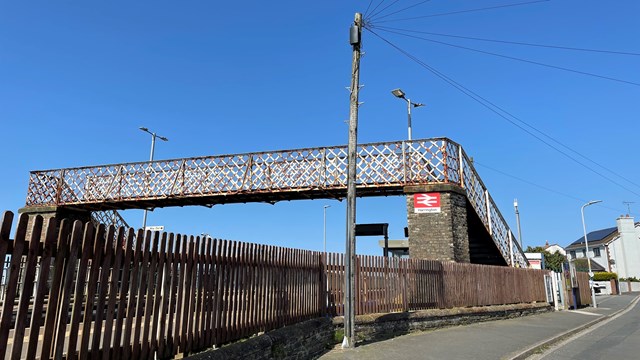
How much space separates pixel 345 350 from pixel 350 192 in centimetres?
329

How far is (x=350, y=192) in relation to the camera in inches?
377

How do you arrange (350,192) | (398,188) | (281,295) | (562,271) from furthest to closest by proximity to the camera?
(562,271) < (398,188) < (350,192) < (281,295)

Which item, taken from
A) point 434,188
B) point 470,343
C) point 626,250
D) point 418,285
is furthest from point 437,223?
point 626,250

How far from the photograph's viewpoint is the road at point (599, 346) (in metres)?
9.12

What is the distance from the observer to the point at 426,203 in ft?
54.9

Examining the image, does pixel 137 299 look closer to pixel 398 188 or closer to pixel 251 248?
pixel 251 248

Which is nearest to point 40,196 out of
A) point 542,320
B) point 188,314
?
point 188,314

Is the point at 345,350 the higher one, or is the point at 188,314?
the point at 188,314

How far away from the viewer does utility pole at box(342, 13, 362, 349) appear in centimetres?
902

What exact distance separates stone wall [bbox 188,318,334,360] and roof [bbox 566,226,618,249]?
75582 mm

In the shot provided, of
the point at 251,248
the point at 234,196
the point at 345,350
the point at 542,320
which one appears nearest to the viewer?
A: the point at 251,248

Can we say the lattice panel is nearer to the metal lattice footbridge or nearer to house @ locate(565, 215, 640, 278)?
the metal lattice footbridge

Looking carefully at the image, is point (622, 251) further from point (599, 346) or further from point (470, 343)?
point (470, 343)

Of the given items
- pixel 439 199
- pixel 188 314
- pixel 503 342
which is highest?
pixel 439 199
